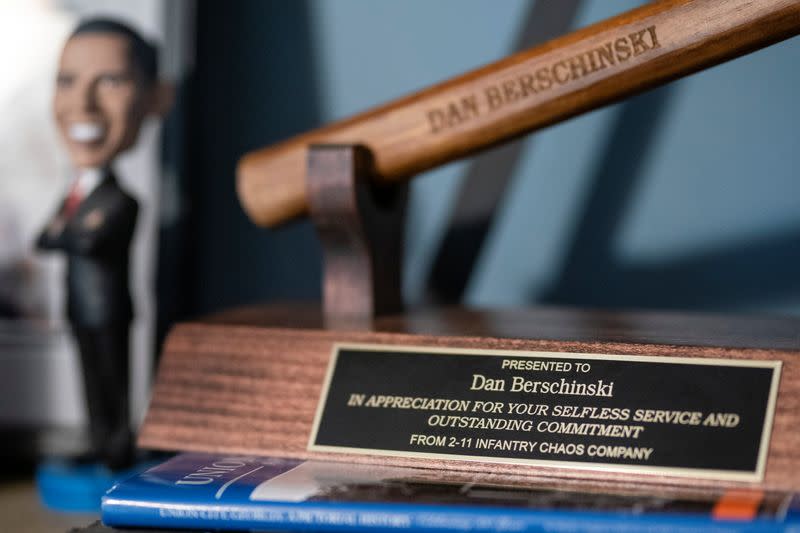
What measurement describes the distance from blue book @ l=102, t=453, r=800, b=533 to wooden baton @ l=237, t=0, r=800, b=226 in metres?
0.23

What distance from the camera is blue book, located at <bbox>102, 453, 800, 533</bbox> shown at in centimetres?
45

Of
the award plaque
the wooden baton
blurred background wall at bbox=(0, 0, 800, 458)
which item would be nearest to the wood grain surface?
the award plaque

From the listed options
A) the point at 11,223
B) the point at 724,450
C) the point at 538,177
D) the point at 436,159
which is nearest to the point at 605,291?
the point at 538,177

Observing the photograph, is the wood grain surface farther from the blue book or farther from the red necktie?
the red necktie

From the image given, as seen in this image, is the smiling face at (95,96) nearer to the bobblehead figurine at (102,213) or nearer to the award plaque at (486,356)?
the bobblehead figurine at (102,213)

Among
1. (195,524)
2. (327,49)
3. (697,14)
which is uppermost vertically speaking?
(327,49)

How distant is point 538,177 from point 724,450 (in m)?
Answer: 0.46

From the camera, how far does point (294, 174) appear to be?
703mm

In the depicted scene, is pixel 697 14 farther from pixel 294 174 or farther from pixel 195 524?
pixel 195 524

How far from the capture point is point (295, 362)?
1.98 ft

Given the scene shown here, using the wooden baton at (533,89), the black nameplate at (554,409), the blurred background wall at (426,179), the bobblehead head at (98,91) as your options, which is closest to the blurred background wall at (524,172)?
the blurred background wall at (426,179)

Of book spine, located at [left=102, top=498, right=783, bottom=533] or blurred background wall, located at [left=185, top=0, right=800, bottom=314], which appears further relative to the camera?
blurred background wall, located at [left=185, top=0, right=800, bottom=314]

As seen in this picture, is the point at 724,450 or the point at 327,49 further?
the point at 327,49

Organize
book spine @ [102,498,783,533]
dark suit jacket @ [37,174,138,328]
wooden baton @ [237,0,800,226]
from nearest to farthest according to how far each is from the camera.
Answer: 1. book spine @ [102,498,783,533]
2. wooden baton @ [237,0,800,226]
3. dark suit jacket @ [37,174,138,328]
